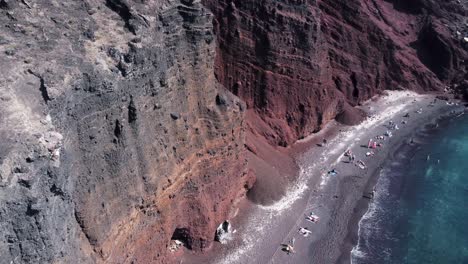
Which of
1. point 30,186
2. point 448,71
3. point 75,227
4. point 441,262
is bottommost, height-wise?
point 441,262

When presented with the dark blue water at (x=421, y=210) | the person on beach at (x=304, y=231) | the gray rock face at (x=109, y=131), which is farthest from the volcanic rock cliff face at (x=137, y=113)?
the dark blue water at (x=421, y=210)

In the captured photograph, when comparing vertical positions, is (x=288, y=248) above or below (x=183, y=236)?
below

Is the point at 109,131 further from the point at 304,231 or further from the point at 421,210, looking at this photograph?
the point at 421,210

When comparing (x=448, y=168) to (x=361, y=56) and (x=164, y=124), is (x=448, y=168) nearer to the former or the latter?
(x=361, y=56)

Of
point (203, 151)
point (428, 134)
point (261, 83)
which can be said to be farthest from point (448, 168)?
point (203, 151)

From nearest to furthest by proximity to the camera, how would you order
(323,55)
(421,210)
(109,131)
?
(109,131) → (421,210) → (323,55)

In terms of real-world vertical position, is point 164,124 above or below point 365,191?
above

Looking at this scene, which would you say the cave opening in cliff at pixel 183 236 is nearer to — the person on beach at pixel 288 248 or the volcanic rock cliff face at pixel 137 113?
the volcanic rock cliff face at pixel 137 113

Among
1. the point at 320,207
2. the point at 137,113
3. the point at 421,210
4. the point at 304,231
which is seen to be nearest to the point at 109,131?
the point at 137,113
